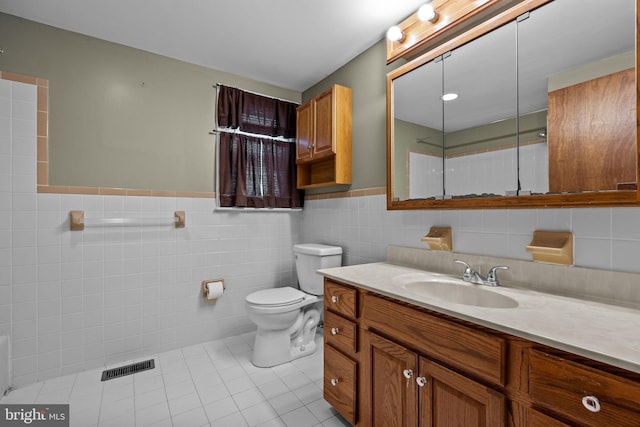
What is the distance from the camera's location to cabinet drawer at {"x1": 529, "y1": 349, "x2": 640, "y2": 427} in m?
0.65

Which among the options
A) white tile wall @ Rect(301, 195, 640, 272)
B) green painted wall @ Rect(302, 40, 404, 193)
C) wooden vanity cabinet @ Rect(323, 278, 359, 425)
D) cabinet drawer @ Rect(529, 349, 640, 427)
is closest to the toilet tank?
white tile wall @ Rect(301, 195, 640, 272)

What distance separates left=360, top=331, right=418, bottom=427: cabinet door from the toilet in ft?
2.85

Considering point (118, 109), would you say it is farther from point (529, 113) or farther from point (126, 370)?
point (529, 113)

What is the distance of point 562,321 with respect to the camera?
34.6 inches

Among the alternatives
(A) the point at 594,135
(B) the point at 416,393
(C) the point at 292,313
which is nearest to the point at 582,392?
(B) the point at 416,393

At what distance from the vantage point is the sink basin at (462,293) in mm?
1227

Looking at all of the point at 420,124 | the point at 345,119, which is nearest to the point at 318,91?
the point at 345,119

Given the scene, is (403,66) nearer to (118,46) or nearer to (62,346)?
(118,46)

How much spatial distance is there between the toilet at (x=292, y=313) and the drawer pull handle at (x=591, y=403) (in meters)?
1.64

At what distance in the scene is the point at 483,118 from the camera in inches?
55.0

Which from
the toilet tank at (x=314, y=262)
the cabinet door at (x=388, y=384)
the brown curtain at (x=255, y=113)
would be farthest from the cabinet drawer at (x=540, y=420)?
the brown curtain at (x=255, y=113)

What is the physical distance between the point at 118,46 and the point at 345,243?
2242mm

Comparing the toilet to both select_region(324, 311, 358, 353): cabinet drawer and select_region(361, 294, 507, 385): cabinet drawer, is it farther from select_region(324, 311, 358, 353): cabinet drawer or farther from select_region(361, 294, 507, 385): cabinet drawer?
select_region(361, 294, 507, 385): cabinet drawer

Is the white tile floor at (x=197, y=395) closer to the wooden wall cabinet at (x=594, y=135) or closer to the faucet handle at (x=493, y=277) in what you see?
the faucet handle at (x=493, y=277)
